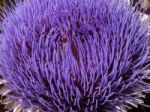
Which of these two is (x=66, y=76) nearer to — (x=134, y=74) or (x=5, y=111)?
(x=134, y=74)

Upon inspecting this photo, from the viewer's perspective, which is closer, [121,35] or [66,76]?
[66,76]

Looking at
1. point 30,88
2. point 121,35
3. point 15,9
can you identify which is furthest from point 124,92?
point 15,9

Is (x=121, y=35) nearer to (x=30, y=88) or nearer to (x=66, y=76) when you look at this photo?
(x=66, y=76)

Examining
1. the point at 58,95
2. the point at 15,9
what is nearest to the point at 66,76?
the point at 58,95

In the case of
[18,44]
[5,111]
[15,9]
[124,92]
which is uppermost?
[15,9]

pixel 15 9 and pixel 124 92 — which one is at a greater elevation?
pixel 15 9

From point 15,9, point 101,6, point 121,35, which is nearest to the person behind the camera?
point 121,35

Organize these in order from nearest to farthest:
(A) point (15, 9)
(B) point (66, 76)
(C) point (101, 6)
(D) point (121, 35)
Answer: (B) point (66, 76) < (D) point (121, 35) < (C) point (101, 6) < (A) point (15, 9)
